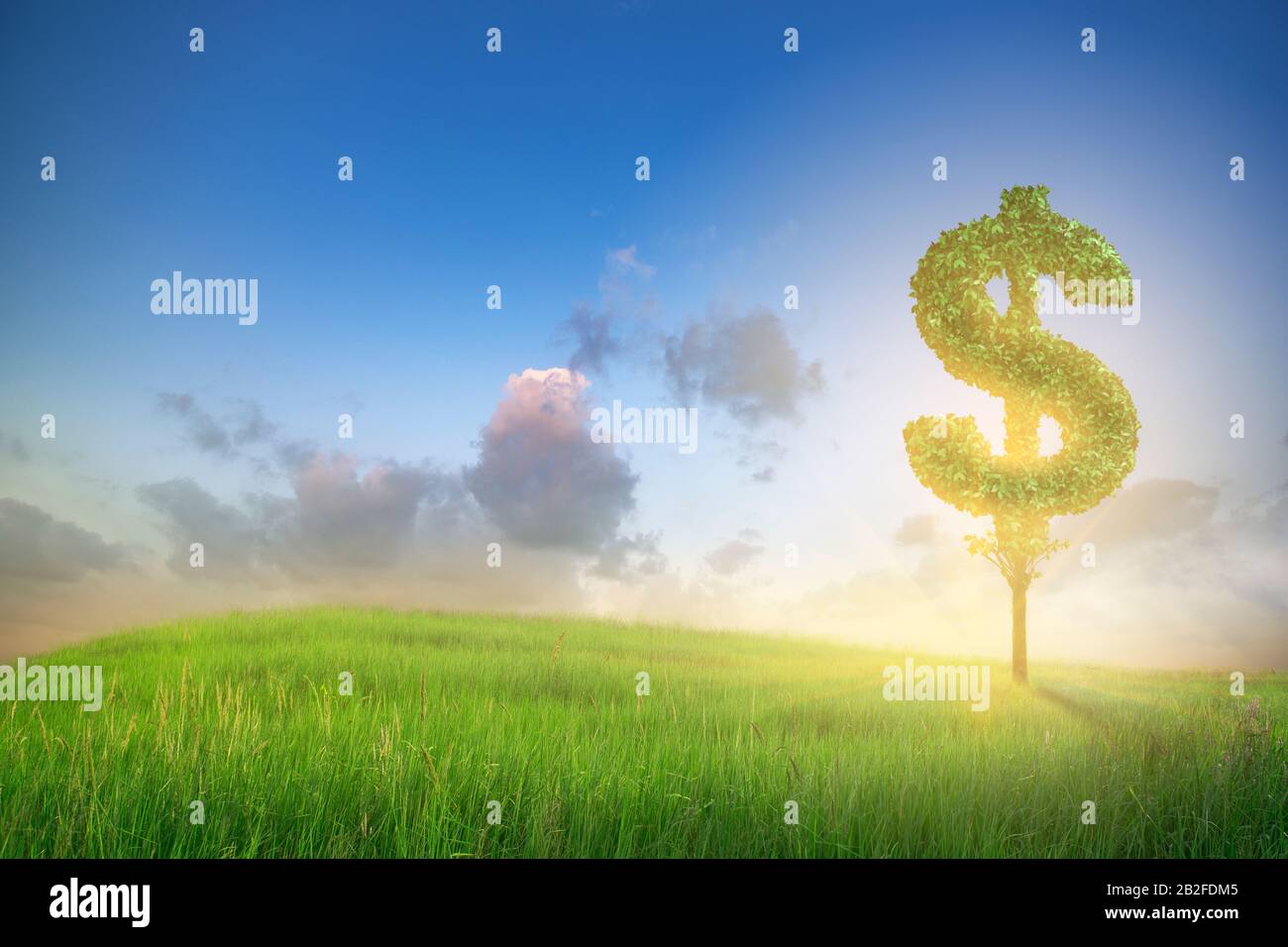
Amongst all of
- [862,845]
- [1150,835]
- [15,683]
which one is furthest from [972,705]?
[15,683]

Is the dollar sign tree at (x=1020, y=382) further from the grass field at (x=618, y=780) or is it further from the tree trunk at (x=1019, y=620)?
the grass field at (x=618, y=780)

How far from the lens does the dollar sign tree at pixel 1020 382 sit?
44.3ft

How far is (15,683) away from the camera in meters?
7.84

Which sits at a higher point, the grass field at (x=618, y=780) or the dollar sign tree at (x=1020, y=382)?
the dollar sign tree at (x=1020, y=382)

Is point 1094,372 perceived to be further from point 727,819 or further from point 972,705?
point 727,819

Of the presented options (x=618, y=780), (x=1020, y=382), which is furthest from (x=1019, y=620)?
(x=618, y=780)

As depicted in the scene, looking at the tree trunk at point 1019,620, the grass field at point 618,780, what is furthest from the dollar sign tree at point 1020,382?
the grass field at point 618,780

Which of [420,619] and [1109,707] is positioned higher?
[420,619]

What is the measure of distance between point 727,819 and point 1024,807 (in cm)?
229

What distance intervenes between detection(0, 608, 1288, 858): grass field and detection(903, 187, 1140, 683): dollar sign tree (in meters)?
5.11

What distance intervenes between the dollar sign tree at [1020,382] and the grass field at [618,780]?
5108 millimetres

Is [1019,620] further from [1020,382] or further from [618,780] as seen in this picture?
[618,780]

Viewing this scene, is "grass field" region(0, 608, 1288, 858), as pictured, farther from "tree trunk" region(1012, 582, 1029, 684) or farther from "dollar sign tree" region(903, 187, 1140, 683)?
"dollar sign tree" region(903, 187, 1140, 683)
